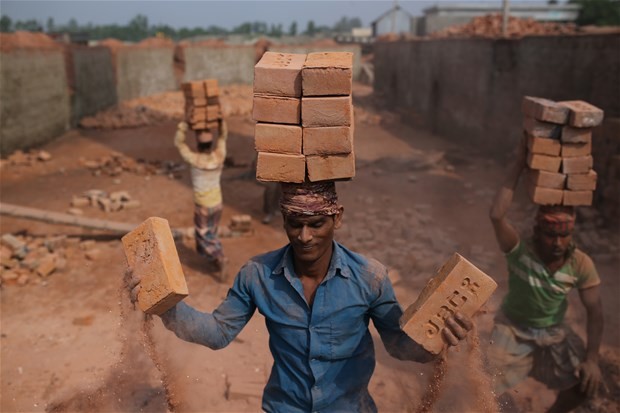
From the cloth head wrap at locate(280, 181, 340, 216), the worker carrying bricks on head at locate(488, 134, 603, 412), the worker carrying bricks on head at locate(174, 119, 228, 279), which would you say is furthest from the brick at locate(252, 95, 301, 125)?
the worker carrying bricks on head at locate(174, 119, 228, 279)

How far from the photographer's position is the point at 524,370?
4.29 meters

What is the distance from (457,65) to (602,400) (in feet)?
40.0

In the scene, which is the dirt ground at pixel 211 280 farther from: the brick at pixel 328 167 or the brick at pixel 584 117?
the brick at pixel 584 117

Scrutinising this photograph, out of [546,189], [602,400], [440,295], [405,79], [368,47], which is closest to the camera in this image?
[440,295]

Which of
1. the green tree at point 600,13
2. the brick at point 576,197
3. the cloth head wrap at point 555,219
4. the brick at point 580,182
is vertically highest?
the green tree at point 600,13

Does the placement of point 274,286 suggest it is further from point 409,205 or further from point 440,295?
point 409,205

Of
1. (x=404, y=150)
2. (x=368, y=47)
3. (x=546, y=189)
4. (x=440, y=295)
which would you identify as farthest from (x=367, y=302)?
(x=368, y=47)

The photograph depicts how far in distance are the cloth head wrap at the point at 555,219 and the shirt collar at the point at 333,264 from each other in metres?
2.19

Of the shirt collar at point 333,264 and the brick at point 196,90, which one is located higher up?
the brick at point 196,90

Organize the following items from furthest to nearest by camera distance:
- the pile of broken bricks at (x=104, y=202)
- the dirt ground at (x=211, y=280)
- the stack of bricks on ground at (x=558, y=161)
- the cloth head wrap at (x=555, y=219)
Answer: the pile of broken bricks at (x=104, y=202) → the dirt ground at (x=211, y=280) → the stack of bricks on ground at (x=558, y=161) → the cloth head wrap at (x=555, y=219)

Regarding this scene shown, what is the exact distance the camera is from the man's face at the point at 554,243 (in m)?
4.05

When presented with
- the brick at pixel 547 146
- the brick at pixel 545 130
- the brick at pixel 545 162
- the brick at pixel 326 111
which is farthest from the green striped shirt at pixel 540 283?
the brick at pixel 326 111

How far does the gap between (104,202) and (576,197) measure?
25.7 ft

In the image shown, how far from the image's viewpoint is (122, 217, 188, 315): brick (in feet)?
7.52
